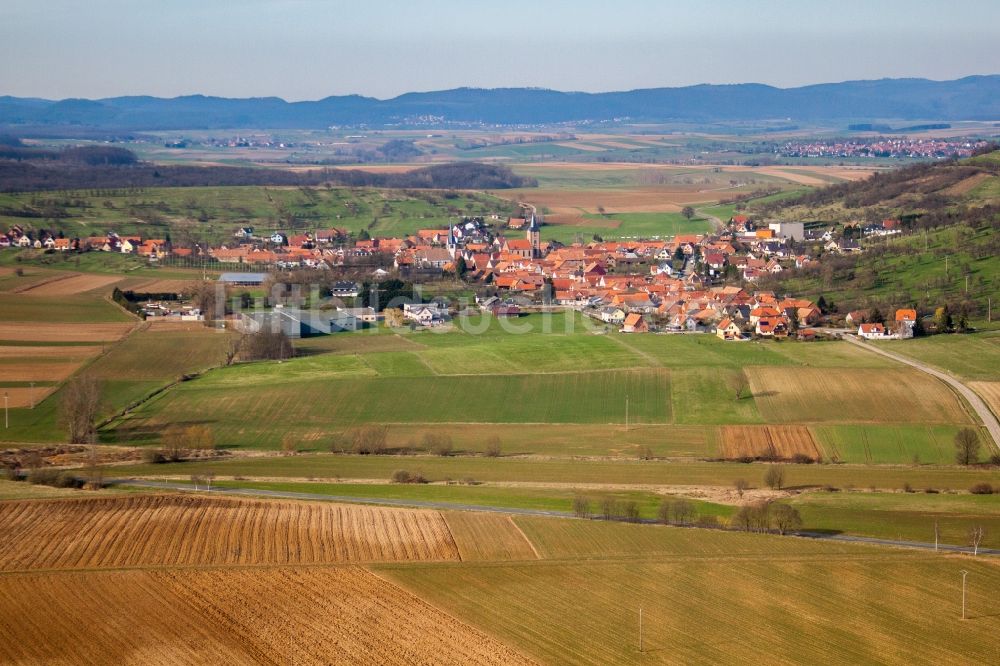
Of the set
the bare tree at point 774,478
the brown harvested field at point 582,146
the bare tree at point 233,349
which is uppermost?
the bare tree at point 774,478

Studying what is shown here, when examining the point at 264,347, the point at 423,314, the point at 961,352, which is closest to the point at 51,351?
the point at 264,347

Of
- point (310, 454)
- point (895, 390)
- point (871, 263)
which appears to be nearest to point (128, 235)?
point (871, 263)

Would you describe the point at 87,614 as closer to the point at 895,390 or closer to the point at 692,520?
the point at 692,520

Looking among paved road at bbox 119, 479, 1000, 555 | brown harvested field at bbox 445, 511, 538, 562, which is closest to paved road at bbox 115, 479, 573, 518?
paved road at bbox 119, 479, 1000, 555

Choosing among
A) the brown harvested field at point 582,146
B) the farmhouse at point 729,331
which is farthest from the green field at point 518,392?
the brown harvested field at point 582,146

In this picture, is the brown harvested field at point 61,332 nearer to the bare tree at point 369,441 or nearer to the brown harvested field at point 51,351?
the brown harvested field at point 51,351

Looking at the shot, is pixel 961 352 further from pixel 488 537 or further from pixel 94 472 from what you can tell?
pixel 94 472
